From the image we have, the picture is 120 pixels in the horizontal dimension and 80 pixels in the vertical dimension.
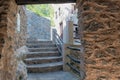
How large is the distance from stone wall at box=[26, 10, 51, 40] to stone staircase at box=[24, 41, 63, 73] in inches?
166

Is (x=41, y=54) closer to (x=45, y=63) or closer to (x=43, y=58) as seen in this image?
(x=43, y=58)

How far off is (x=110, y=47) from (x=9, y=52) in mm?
1603

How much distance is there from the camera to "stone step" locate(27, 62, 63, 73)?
19.3 ft

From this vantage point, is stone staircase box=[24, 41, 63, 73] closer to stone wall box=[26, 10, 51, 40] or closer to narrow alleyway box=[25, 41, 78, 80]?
narrow alleyway box=[25, 41, 78, 80]

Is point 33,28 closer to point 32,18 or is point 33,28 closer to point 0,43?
point 32,18

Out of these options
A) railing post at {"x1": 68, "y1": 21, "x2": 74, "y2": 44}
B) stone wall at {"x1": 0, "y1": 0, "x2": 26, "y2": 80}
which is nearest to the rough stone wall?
stone wall at {"x1": 0, "y1": 0, "x2": 26, "y2": 80}

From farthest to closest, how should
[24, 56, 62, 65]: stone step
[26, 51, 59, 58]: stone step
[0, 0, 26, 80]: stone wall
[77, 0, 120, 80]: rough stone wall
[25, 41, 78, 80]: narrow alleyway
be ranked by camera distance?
[26, 51, 59, 58]: stone step, [24, 56, 62, 65]: stone step, [25, 41, 78, 80]: narrow alleyway, [0, 0, 26, 80]: stone wall, [77, 0, 120, 80]: rough stone wall

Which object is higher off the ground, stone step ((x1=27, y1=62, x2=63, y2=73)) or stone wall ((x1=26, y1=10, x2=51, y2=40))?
stone wall ((x1=26, y1=10, x2=51, y2=40))

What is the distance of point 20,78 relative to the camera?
4.39 metres

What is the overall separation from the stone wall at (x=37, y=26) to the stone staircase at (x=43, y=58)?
4210 mm

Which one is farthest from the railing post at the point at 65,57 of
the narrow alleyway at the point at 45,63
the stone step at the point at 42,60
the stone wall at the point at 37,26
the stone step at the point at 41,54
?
the stone wall at the point at 37,26

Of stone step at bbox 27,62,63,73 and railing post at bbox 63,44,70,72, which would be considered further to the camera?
railing post at bbox 63,44,70,72

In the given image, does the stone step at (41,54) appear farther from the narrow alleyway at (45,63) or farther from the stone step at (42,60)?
the stone step at (42,60)

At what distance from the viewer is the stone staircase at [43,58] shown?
19.6ft
